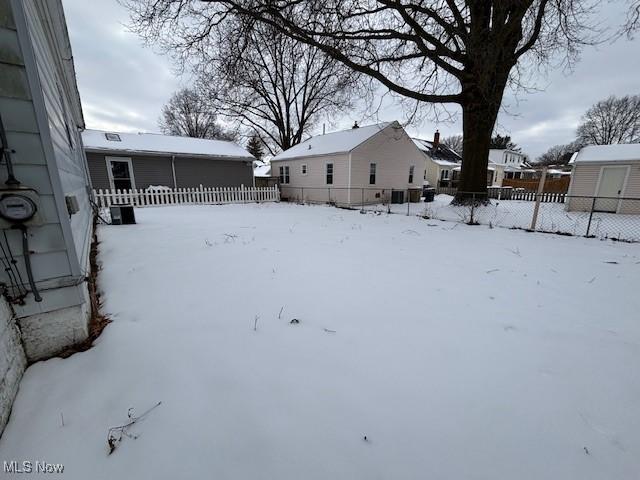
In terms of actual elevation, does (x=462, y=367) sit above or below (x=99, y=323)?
below

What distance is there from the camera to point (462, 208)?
11.0 meters

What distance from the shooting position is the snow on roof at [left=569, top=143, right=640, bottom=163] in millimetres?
10511

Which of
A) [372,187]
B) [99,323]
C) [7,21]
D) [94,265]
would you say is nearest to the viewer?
[7,21]

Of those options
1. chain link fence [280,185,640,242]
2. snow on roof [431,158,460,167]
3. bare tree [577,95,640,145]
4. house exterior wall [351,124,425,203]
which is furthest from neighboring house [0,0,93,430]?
bare tree [577,95,640,145]

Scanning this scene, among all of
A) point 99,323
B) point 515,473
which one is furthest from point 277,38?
point 515,473

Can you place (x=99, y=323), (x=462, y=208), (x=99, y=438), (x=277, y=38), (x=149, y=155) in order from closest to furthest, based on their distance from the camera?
(x=99, y=438) < (x=99, y=323) < (x=277, y=38) < (x=462, y=208) < (x=149, y=155)

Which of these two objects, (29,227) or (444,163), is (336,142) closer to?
(29,227)

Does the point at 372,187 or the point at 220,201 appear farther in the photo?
the point at 372,187

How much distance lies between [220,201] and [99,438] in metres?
13.9

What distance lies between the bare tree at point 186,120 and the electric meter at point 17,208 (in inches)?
1370

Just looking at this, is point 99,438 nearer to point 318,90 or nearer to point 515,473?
point 515,473

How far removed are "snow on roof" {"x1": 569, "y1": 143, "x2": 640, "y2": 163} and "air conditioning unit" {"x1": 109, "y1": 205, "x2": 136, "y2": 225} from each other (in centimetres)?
1694

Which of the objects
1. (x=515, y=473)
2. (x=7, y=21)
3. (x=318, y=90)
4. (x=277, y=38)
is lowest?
(x=515, y=473)

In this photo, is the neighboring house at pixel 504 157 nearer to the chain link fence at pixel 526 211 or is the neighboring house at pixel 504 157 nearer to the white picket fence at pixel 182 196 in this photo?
the chain link fence at pixel 526 211
